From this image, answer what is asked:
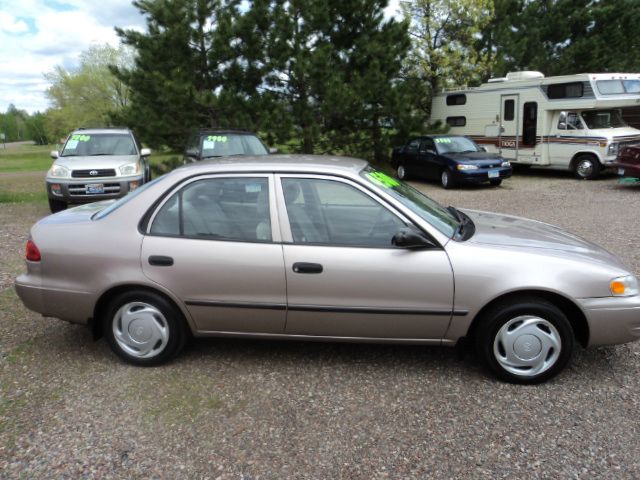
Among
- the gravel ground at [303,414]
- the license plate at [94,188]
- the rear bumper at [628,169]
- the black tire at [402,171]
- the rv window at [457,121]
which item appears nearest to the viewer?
the gravel ground at [303,414]

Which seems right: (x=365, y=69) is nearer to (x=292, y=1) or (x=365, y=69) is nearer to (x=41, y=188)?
(x=292, y=1)

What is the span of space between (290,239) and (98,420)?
1.67 m

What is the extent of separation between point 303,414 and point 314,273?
0.92 metres

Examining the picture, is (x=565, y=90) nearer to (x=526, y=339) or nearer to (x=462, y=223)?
(x=462, y=223)

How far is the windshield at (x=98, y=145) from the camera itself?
419 inches

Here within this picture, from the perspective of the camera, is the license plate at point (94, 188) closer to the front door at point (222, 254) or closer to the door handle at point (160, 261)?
the front door at point (222, 254)

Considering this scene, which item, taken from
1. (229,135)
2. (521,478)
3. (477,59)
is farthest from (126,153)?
(477,59)

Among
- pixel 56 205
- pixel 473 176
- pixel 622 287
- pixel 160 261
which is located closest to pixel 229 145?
pixel 56 205

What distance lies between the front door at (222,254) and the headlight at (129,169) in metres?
6.66

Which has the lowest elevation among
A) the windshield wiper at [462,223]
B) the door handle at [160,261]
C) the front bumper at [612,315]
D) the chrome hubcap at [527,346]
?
the chrome hubcap at [527,346]

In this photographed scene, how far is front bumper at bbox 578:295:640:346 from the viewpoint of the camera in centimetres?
341

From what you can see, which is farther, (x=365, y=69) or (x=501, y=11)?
(x=501, y=11)

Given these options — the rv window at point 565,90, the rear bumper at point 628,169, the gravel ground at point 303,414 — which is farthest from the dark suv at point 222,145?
the rv window at point 565,90

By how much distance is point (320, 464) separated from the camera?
9.12 ft
